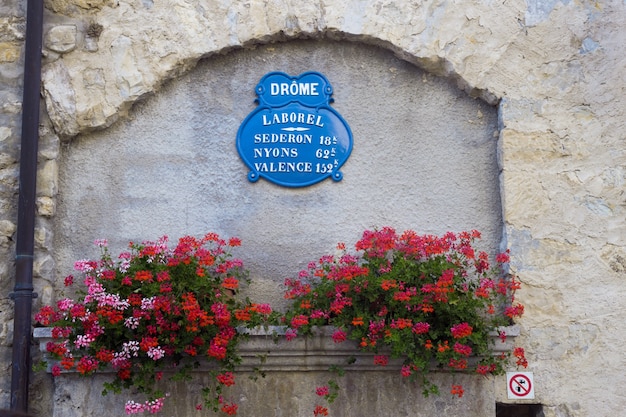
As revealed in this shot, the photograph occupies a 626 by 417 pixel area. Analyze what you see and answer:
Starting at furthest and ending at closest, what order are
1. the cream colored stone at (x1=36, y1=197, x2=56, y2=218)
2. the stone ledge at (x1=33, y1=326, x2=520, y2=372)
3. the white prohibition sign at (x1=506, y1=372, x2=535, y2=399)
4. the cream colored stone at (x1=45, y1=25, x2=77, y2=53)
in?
the cream colored stone at (x1=45, y1=25, x2=77, y2=53) → the cream colored stone at (x1=36, y1=197, x2=56, y2=218) → the white prohibition sign at (x1=506, y1=372, x2=535, y2=399) → the stone ledge at (x1=33, y1=326, x2=520, y2=372)

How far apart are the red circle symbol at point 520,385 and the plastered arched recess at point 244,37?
143cm

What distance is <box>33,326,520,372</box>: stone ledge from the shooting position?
3545 mm

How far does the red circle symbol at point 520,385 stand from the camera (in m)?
3.66

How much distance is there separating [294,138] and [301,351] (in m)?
1.12

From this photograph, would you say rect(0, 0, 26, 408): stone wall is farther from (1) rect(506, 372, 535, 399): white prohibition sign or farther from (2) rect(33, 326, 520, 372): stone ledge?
(1) rect(506, 372, 535, 399): white prohibition sign

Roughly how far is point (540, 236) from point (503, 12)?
3.95 ft

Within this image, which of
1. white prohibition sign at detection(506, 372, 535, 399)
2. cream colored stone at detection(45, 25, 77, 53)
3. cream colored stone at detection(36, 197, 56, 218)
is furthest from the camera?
cream colored stone at detection(45, 25, 77, 53)

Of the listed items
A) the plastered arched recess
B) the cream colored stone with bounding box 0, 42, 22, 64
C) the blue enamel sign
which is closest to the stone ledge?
the blue enamel sign

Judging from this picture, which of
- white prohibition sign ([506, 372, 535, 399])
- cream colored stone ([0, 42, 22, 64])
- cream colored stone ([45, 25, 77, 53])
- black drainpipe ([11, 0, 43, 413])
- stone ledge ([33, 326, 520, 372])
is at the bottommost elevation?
white prohibition sign ([506, 372, 535, 399])

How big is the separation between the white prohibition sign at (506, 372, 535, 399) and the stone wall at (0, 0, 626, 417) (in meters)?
0.05

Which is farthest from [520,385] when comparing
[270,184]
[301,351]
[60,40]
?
[60,40]

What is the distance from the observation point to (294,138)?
398 cm

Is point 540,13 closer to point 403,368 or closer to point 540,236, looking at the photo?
point 540,236

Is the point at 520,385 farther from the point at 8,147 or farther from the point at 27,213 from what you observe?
the point at 8,147
